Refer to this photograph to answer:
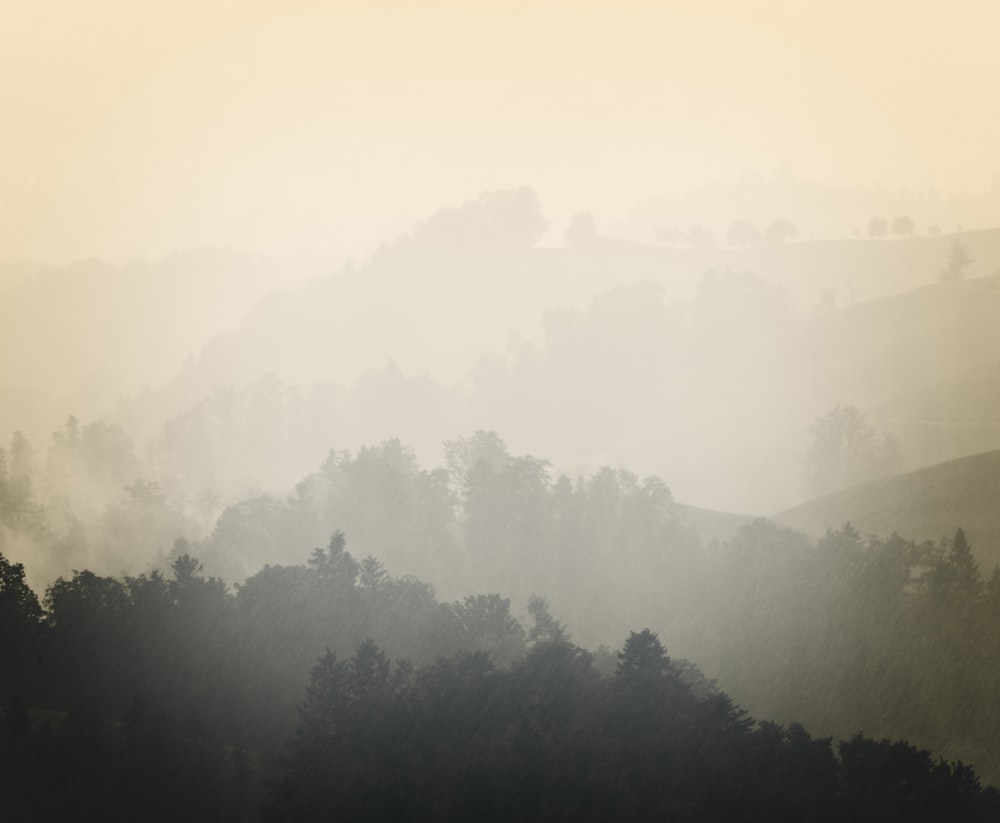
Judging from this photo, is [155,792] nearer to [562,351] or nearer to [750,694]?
[750,694]

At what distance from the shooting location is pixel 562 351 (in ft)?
648

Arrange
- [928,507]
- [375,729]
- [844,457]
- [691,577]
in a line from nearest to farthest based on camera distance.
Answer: [375,729], [691,577], [928,507], [844,457]

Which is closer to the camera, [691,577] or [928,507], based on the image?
[691,577]

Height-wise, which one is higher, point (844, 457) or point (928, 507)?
point (844, 457)

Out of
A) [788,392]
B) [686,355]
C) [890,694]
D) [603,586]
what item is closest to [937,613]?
[890,694]

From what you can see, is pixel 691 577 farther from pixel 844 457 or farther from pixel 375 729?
pixel 844 457

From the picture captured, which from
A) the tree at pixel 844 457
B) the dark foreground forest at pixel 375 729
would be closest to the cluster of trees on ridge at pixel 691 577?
the dark foreground forest at pixel 375 729

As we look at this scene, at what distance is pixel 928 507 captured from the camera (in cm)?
9188

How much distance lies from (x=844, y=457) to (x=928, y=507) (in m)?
30.3

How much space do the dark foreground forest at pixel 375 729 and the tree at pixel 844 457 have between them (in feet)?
200

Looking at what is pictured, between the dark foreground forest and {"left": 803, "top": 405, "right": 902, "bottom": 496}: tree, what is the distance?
61.0 meters

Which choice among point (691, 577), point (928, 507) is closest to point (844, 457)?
point (928, 507)

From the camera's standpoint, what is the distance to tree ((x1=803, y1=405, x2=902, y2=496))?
11881 cm

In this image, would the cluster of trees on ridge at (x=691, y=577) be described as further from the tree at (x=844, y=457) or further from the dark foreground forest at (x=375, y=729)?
the tree at (x=844, y=457)
